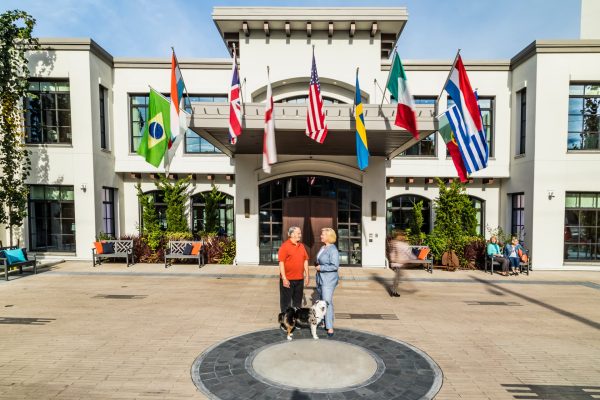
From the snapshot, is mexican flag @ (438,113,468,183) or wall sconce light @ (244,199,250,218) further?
wall sconce light @ (244,199,250,218)

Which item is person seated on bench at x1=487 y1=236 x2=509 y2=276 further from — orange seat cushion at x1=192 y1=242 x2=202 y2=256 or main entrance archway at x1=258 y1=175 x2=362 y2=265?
orange seat cushion at x1=192 y1=242 x2=202 y2=256

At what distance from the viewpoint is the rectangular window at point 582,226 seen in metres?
13.5

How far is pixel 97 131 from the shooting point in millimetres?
14531

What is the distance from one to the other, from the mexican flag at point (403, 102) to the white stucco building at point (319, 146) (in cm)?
318

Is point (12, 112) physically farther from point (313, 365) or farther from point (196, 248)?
point (313, 365)

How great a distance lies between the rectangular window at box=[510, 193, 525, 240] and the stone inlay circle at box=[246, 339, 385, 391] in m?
13.5

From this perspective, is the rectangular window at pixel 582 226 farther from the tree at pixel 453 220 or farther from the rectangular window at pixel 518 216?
the tree at pixel 453 220

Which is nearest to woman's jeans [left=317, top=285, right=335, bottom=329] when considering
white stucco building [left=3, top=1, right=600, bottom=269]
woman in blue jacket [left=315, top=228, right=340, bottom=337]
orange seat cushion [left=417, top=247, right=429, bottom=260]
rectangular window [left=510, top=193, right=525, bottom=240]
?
woman in blue jacket [left=315, top=228, right=340, bottom=337]

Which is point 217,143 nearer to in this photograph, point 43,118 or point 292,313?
point 292,313

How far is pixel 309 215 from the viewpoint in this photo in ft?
43.4

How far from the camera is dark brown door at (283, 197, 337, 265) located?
13180mm

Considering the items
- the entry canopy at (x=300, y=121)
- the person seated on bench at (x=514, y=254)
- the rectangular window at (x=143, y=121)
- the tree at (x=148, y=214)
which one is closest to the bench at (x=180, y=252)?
the tree at (x=148, y=214)

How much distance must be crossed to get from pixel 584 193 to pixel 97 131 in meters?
23.1

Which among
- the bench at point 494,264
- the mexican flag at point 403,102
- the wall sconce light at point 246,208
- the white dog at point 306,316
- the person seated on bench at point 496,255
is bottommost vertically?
the bench at point 494,264
